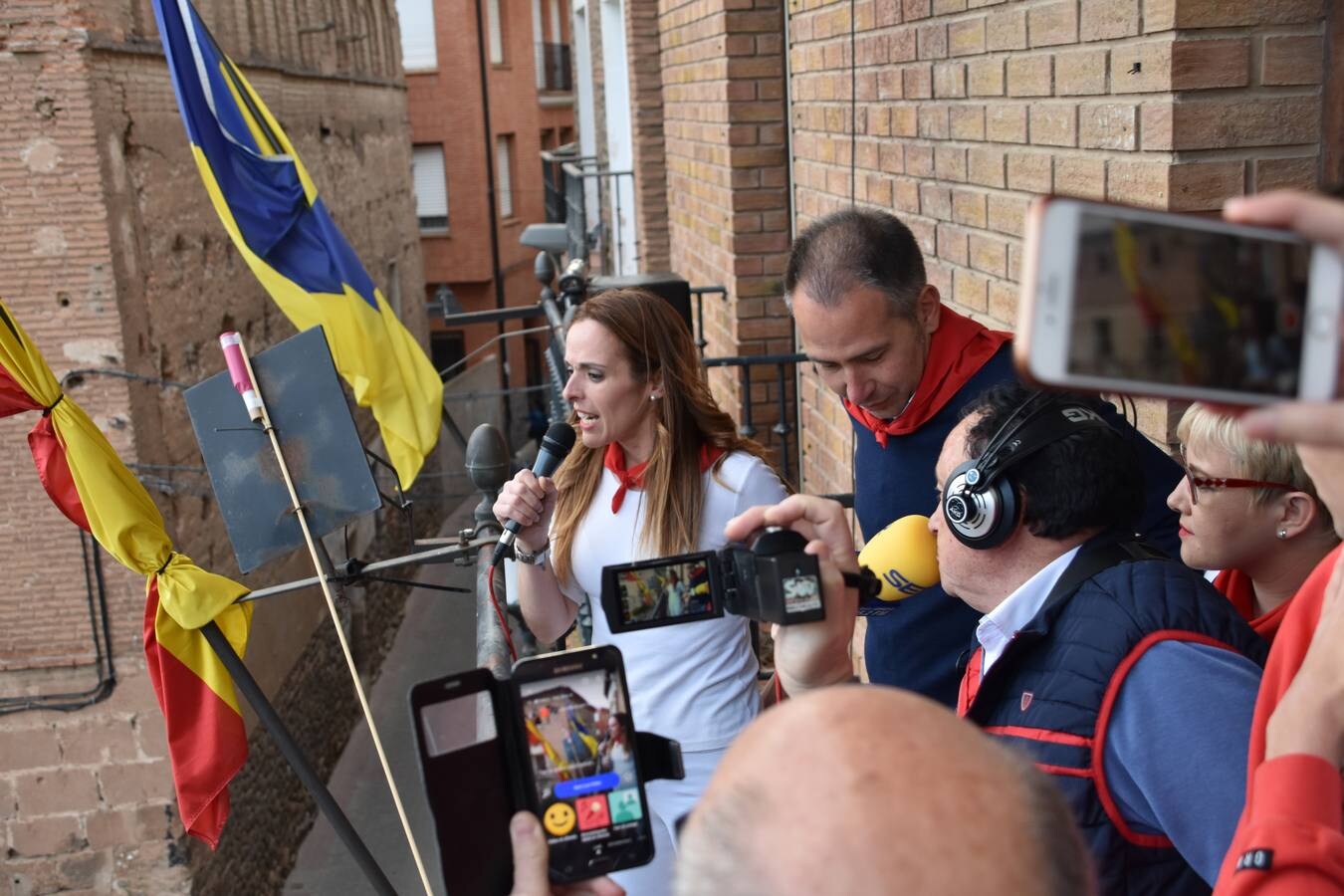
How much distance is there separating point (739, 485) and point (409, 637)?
12.1m

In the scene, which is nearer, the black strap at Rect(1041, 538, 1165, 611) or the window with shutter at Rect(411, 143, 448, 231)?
the black strap at Rect(1041, 538, 1165, 611)

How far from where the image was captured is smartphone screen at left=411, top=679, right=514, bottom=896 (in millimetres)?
1523

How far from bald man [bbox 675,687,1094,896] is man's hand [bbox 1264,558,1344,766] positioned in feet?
1.44

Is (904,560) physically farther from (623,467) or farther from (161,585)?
(161,585)

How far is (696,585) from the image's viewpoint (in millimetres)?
2027

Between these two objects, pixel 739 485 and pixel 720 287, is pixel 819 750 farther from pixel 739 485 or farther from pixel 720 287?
pixel 720 287

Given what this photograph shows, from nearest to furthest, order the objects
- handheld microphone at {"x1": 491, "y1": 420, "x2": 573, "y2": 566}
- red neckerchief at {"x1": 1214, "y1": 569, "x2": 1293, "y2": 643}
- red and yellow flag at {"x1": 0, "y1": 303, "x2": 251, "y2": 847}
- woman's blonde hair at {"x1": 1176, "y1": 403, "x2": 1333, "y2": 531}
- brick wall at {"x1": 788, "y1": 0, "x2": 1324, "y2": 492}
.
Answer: woman's blonde hair at {"x1": 1176, "y1": 403, "x2": 1333, "y2": 531}, red neckerchief at {"x1": 1214, "y1": 569, "x2": 1293, "y2": 643}, brick wall at {"x1": 788, "y1": 0, "x2": 1324, "y2": 492}, handheld microphone at {"x1": 491, "y1": 420, "x2": 573, "y2": 566}, red and yellow flag at {"x1": 0, "y1": 303, "x2": 251, "y2": 847}

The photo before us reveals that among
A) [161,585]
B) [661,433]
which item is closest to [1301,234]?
[661,433]

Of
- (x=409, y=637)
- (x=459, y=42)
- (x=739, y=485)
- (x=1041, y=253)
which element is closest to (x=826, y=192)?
(x=739, y=485)

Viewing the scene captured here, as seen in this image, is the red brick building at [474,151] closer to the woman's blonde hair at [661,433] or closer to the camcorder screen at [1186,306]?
the woman's blonde hair at [661,433]

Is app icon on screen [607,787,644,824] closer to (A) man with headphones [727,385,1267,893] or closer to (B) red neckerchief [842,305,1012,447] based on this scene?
(A) man with headphones [727,385,1267,893]

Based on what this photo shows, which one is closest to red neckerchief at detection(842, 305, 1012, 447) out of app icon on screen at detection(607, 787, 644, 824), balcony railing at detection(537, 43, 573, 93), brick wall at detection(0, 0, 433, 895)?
app icon on screen at detection(607, 787, 644, 824)

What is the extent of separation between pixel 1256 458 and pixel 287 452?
111 inches

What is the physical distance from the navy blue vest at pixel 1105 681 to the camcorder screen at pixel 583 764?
537 mm
